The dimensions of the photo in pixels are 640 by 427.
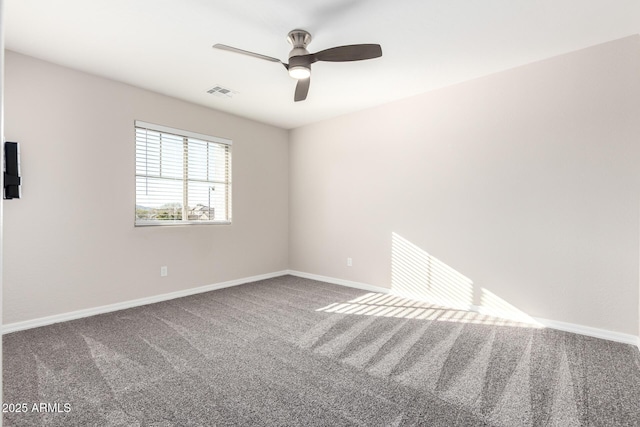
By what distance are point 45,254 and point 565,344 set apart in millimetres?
4891

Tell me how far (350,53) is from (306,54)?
0.37 meters

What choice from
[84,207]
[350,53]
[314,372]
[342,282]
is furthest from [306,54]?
[342,282]

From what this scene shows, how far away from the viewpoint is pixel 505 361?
2.50m

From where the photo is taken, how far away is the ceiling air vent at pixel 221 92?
3.92 meters

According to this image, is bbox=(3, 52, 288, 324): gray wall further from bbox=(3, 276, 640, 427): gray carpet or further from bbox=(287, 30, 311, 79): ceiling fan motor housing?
bbox=(287, 30, 311, 79): ceiling fan motor housing

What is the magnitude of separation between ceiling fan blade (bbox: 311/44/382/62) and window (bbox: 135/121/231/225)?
250 centimetres

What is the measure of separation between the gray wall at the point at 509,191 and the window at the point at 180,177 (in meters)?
1.74

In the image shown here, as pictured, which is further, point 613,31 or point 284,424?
point 613,31

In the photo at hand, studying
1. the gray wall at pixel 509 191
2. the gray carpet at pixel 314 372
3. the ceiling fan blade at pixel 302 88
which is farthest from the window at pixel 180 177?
the ceiling fan blade at pixel 302 88

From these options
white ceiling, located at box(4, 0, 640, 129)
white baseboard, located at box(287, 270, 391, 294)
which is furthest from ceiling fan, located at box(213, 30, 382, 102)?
white baseboard, located at box(287, 270, 391, 294)

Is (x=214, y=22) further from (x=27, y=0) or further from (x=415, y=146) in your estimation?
(x=415, y=146)

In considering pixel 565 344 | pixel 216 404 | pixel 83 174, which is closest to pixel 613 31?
pixel 565 344

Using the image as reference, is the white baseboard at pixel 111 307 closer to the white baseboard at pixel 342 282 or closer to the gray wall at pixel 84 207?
the gray wall at pixel 84 207

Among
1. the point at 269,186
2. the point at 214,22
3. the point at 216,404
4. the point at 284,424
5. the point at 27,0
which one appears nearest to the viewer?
the point at 284,424
